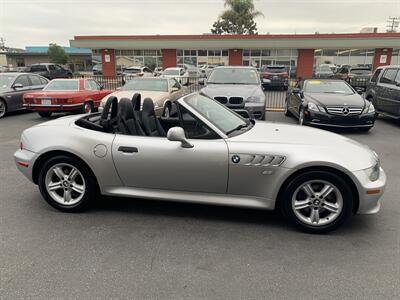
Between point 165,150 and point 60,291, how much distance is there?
164 cm

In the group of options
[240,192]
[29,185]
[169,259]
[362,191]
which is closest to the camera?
[169,259]

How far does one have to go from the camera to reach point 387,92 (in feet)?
33.1

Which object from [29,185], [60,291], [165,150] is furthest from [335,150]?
[29,185]

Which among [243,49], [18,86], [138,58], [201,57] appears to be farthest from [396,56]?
[18,86]

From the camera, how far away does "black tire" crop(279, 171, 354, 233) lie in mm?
3328

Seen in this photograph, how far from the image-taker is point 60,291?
2605 millimetres

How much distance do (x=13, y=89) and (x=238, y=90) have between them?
819 centimetres

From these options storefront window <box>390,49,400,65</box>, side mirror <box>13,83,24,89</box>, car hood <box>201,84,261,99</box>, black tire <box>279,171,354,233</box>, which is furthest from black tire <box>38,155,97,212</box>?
storefront window <box>390,49,400,65</box>

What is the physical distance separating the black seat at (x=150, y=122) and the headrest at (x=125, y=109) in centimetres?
21

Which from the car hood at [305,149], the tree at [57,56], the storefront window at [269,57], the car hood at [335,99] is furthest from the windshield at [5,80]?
the tree at [57,56]

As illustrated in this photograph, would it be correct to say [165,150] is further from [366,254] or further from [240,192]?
[366,254]

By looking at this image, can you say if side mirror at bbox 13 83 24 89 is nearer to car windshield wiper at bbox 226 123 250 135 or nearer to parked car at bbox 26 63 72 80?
car windshield wiper at bbox 226 123 250 135

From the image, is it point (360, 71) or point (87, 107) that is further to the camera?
point (360, 71)

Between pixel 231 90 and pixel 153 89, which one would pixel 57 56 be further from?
pixel 231 90
